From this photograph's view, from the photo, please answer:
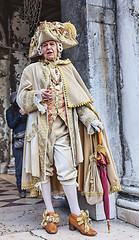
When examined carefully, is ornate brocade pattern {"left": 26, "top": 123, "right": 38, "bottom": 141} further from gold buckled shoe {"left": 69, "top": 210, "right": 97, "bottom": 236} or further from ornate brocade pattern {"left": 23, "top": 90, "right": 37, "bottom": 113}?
gold buckled shoe {"left": 69, "top": 210, "right": 97, "bottom": 236}

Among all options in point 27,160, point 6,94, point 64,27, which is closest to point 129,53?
point 64,27

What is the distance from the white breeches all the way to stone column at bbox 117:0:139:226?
599mm

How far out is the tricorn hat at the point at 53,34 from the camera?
2.13 metres

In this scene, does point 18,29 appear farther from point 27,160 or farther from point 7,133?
point 27,160

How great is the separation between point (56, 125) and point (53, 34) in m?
0.77

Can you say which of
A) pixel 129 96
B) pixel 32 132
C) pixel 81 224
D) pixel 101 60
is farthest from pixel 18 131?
pixel 81 224

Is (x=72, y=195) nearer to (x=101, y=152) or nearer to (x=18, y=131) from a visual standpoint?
(x=101, y=152)

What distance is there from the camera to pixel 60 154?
6.52 ft

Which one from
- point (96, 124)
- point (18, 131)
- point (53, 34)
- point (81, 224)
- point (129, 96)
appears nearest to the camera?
point (81, 224)

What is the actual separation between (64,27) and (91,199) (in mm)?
1494

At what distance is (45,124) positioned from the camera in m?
2.05

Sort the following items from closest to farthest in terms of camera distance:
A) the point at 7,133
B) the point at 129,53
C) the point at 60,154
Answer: the point at 60,154
the point at 129,53
the point at 7,133

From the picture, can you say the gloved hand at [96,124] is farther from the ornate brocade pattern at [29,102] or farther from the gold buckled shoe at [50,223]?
the gold buckled shoe at [50,223]

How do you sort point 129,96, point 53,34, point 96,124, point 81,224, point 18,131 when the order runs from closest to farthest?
point 81,224, point 96,124, point 53,34, point 129,96, point 18,131
